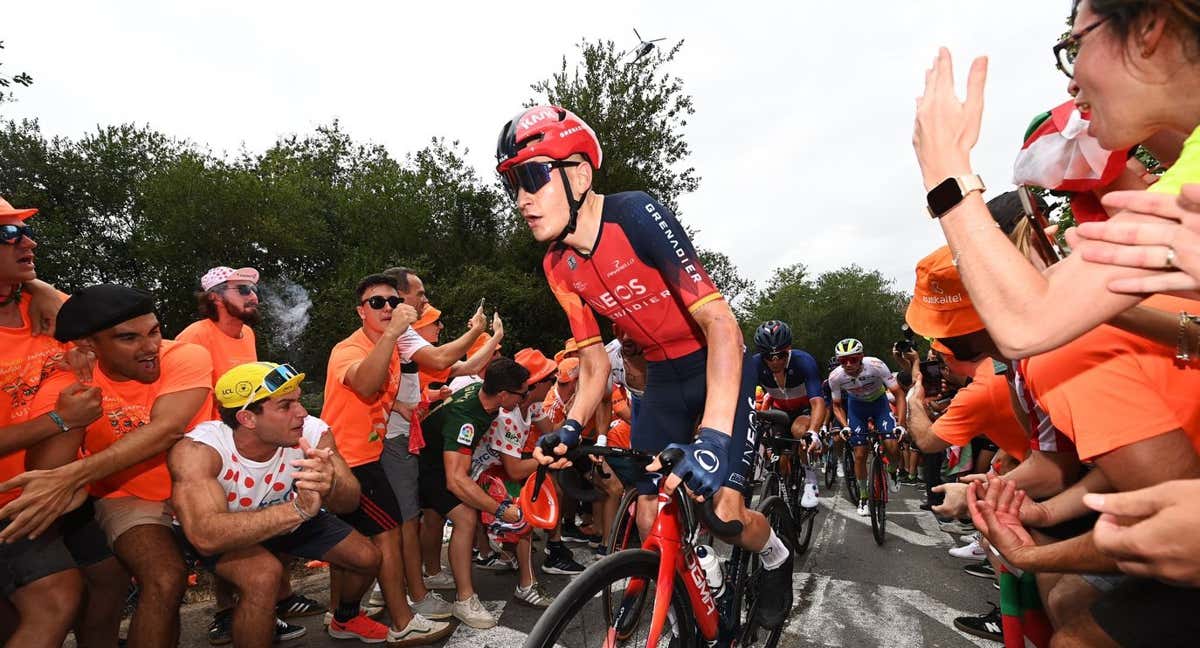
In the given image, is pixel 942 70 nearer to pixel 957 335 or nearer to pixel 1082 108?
pixel 1082 108

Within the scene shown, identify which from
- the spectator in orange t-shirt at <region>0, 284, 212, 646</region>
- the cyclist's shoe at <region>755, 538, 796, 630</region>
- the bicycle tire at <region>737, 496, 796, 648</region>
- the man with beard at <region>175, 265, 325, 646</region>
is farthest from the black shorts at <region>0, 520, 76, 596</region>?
the cyclist's shoe at <region>755, 538, 796, 630</region>

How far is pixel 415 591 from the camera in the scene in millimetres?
4754

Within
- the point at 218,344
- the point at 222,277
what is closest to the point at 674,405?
the point at 218,344

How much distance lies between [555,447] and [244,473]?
2.14 metres

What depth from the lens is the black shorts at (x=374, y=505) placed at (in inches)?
174

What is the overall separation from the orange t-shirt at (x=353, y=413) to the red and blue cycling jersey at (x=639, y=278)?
2063 millimetres

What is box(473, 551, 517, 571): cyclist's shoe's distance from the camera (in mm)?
6004

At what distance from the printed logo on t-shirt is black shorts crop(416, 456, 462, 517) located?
400mm

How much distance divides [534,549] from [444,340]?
18.7m

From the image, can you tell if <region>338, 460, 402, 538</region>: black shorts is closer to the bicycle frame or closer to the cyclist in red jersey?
the cyclist in red jersey

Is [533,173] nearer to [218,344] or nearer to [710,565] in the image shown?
[710,565]

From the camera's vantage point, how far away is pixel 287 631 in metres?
4.45

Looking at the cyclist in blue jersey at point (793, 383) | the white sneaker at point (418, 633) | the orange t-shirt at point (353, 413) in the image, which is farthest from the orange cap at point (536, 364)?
the white sneaker at point (418, 633)

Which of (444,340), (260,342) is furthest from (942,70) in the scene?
(260,342)
